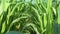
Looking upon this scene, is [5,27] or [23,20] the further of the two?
[23,20]

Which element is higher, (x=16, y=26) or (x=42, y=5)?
(x=42, y=5)

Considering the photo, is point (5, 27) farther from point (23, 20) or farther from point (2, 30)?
point (23, 20)

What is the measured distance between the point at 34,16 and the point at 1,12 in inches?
8.4

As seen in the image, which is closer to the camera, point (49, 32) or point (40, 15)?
point (49, 32)

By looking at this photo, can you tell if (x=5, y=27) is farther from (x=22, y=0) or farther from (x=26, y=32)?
(x=22, y=0)

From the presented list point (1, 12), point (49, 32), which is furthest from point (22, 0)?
point (49, 32)

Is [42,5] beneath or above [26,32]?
above

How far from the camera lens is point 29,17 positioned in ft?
2.76

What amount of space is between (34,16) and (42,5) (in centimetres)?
9

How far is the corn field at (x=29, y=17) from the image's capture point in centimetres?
73

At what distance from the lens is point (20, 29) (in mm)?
855

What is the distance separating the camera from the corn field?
0.73 metres

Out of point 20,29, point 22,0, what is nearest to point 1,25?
point 20,29

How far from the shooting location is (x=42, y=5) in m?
0.86
